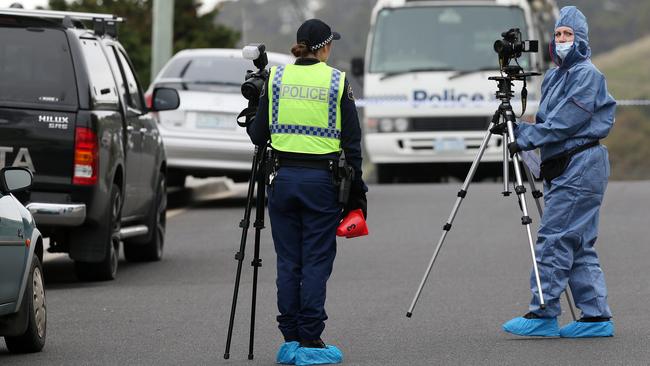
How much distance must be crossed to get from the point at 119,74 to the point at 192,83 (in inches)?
245

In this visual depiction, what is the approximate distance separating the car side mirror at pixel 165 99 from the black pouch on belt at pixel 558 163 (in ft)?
17.9

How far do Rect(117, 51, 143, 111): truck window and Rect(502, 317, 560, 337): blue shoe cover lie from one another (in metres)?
4.98

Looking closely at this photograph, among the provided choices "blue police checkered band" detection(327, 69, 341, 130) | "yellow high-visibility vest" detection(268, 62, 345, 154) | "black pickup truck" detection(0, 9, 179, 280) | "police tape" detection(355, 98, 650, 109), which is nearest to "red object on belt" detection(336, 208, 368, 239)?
"yellow high-visibility vest" detection(268, 62, 345, 154)

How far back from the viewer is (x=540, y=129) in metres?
9.36

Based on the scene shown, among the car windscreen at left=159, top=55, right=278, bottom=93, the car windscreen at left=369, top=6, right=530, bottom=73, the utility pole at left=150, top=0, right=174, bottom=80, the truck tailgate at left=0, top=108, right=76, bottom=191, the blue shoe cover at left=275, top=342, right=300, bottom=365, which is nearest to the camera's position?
the blue shoe cover at left=275, top=342, right=300, bottom=365

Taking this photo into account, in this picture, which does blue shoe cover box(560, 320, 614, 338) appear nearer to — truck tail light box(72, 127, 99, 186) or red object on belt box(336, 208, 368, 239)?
red object on belt box(336, 208, 368, 239)

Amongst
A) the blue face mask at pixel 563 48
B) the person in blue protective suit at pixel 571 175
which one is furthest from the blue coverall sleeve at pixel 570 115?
the blue face mask at pixel 563 48

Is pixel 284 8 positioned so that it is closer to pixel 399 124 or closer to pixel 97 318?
pixel 399 124

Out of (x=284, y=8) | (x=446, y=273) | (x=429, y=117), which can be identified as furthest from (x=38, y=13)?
(x=284, y=8)

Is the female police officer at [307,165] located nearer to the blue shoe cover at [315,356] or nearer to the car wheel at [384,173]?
the blue shoe cover at [315,356]

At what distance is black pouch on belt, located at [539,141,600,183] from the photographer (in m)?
9.47

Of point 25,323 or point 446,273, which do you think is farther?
point 446,273

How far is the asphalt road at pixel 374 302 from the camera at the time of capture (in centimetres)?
907

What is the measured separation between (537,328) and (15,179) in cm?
296
